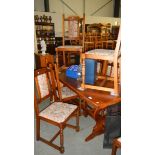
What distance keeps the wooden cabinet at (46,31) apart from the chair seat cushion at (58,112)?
397 centimetres

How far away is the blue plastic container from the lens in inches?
75.8

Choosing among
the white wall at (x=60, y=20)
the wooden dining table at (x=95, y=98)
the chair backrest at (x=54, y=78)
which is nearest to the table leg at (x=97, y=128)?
the wooden dining table at (x=95, y=98)

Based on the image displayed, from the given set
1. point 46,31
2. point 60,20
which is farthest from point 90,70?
point 60,20

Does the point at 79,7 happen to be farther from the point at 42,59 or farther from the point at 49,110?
the point at 49,110

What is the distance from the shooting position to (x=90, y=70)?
6.47 feet

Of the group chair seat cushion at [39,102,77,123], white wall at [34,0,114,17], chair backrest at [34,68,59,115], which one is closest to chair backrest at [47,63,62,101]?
chair backrest at [34,68,59,115]

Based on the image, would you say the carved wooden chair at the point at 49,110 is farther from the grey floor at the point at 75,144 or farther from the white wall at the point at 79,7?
the white wall at the point at 79,7

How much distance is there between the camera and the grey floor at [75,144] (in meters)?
2.15

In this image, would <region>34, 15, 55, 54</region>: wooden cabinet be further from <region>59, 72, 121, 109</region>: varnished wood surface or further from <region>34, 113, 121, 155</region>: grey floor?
<region>59, 72, 121, 109</region>: varnished wood surface
